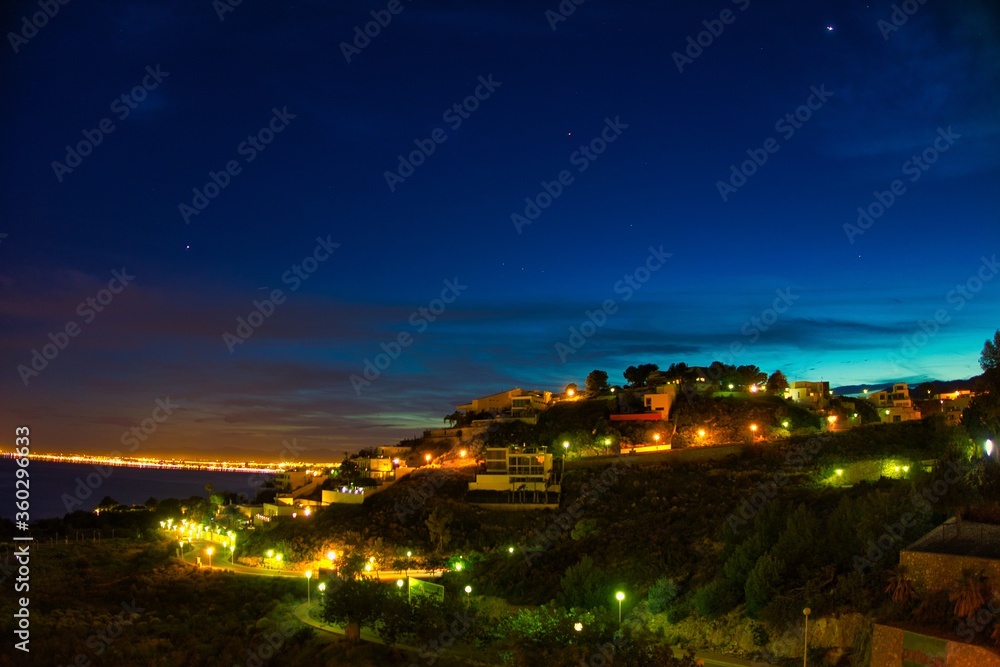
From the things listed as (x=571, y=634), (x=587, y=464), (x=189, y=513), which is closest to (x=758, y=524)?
(x=571, y=634)

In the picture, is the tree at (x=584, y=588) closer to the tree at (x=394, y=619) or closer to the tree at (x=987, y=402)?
the tree at (x=394, y=619)

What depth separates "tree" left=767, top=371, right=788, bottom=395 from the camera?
5619 cm

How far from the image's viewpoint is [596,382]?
2410 inches

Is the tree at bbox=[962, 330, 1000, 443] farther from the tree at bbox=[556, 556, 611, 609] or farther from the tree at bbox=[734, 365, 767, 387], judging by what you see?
the tree at bbox=[734, 365, 767, 387]

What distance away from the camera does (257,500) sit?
49906 mm

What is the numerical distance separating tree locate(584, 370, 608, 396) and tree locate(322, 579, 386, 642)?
4074 cm

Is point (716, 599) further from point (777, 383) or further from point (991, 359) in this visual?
point (777, 383)

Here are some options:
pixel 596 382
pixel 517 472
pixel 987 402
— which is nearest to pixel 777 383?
pixel 596 382

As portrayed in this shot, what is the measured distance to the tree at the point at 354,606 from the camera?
1984 centimetres

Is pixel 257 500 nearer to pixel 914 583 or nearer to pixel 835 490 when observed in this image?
pixel 835 490

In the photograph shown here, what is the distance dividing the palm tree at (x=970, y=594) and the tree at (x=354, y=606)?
42.7ft

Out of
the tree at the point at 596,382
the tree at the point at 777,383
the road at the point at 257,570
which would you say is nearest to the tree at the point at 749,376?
the tree at the point at 777,383

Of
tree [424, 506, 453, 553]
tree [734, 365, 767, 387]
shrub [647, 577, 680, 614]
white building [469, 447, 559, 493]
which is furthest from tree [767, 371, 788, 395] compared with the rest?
shrub [647, 577, 680, 614]

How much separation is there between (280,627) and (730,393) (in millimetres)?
36248
